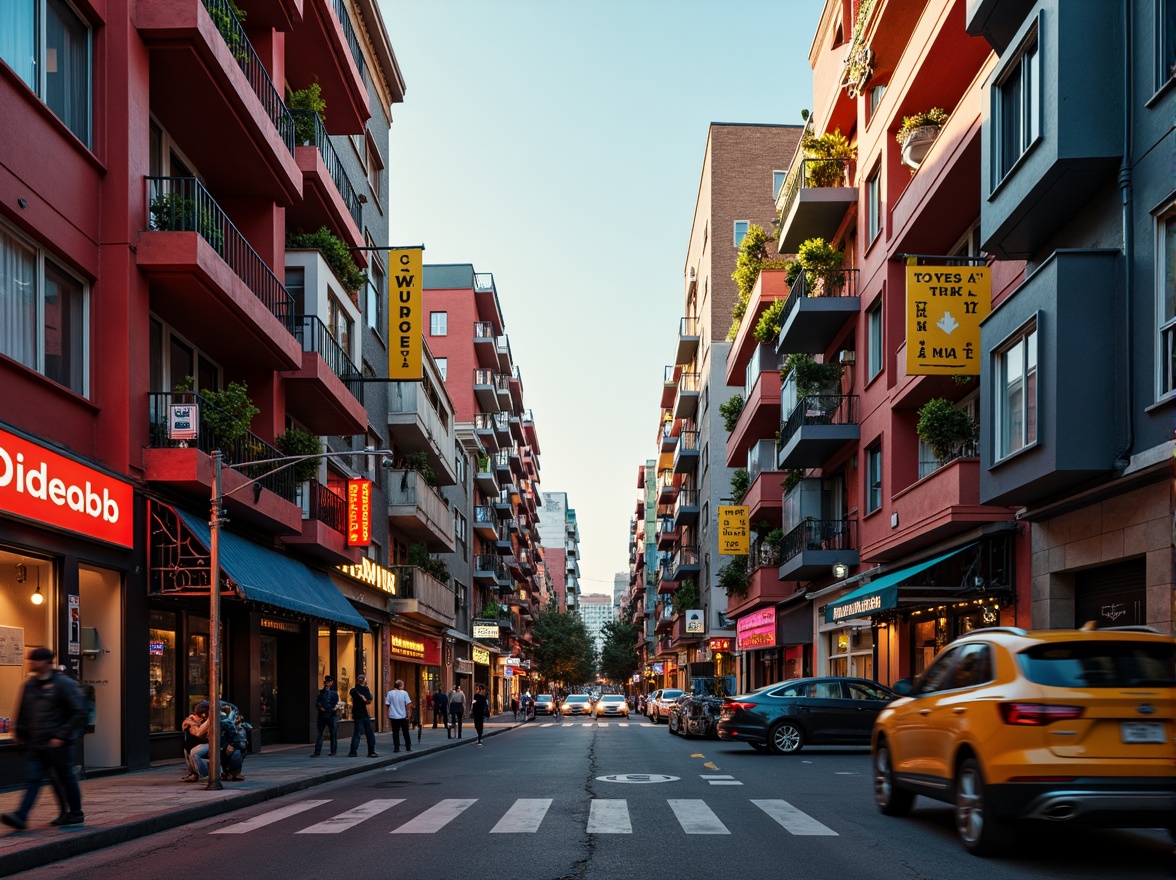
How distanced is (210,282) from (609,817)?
37.9 ft

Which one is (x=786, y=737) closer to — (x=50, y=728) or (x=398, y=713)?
(x=398, y=713)

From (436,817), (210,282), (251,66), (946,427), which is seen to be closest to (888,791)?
(436,817)

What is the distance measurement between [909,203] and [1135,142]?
9772 millimetres

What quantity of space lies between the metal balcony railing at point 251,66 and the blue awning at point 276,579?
320 inches

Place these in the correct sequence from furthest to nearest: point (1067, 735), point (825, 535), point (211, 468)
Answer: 1. point (825, 535)
2. point (211, 468)
3. point (1067, 735)

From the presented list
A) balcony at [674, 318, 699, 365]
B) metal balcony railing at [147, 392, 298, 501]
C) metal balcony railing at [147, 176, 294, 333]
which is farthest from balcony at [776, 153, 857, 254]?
balcony at [674, 318, 699, 365]

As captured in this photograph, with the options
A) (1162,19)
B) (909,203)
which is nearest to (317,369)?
(909,203)

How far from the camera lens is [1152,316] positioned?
1533 cm

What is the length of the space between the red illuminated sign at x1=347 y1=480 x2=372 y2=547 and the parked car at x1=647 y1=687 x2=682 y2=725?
809 inches

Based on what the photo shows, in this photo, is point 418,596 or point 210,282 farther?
point 418,596

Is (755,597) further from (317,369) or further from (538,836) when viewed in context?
(538,836)

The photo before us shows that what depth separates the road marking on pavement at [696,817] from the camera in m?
11.4

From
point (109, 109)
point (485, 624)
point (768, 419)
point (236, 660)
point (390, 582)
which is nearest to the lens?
point (109, 109)

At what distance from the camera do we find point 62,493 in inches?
639
